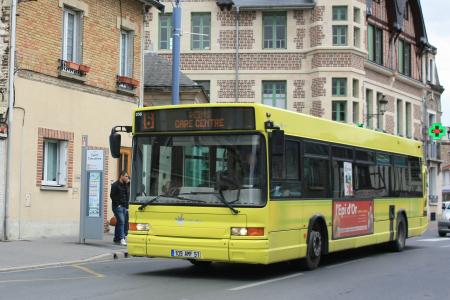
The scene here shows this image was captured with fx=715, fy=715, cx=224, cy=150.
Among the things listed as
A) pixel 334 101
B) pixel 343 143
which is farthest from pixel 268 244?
pixel 334 101

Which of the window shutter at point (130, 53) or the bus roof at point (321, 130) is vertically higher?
the window shutter at point (130, 53)

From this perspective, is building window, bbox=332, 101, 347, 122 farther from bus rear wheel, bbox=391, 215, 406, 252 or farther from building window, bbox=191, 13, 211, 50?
bus rear wheel, bbox=391, 215, 406, 252

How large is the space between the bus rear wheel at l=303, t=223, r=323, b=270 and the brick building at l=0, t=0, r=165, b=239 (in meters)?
7.58

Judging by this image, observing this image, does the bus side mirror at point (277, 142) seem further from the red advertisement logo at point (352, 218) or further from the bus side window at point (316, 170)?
the red advertisement logo at point (352, 218)

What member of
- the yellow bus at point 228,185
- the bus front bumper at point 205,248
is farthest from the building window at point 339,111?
the bus front bumper at point 205,248

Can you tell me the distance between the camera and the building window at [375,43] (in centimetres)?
4056

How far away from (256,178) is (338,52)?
2693 cm

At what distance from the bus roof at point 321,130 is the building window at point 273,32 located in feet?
66.2

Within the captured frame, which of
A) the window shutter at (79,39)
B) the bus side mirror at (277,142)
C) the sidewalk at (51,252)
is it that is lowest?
the sidewalk at (51,252)

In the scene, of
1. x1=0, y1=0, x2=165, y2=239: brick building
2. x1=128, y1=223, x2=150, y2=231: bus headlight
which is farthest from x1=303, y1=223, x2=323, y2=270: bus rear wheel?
x1=0, y1=0, x2=165, y2=239: brick building

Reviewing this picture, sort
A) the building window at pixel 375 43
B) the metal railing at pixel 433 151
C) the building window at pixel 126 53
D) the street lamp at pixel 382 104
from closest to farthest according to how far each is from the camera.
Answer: the building window at pixel 126 53
the street lamp at pixel 382 104
the building window at pixel 375 43
the metal railing at pixel 433 151

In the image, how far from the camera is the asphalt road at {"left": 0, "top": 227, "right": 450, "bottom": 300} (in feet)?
31.7

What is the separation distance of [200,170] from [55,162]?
8.67 m

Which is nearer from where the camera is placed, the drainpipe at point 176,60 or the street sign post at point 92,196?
the street sign post at point 92,196
